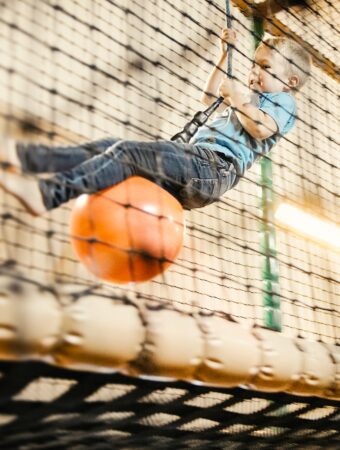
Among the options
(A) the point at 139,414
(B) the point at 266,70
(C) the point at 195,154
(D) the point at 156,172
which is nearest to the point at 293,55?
(B) the point at 266,70

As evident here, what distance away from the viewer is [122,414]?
3.75ft

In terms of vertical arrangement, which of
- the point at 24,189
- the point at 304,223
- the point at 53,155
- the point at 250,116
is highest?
the point at 304,223

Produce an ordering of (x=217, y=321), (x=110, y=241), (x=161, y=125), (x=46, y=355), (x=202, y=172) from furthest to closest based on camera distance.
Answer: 1. (x=161, y=125)
2. (x=202, y=172)
3. (x=110, y=241)
4. (x=217, y=321)
5. (x=46, y=355)

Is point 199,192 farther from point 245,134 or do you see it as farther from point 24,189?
point 24,189

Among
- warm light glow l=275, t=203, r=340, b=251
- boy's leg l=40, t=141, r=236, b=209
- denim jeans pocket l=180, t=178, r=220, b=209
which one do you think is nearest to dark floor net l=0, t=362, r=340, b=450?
boy's leg l=40, t=141, r=236, b=209

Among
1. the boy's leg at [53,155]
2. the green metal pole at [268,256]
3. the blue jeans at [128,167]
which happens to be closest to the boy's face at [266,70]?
the green metal pole at [268,256]

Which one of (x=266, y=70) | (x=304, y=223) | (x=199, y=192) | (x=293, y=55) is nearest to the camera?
(x=199, y=192)

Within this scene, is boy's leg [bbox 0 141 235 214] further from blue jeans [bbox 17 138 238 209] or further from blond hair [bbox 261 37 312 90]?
blond hair [bbox 261 37 312 90]

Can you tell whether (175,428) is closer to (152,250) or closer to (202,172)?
(152,250)

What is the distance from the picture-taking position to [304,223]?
9.53 ft

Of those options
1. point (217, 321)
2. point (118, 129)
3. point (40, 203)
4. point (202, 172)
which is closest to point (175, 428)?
point (217, 321)

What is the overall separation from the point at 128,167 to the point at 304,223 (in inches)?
65.9

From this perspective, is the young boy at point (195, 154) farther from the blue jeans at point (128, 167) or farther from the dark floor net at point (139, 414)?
the dark floor net at point (139, 414)

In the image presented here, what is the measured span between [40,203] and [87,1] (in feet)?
5.77
